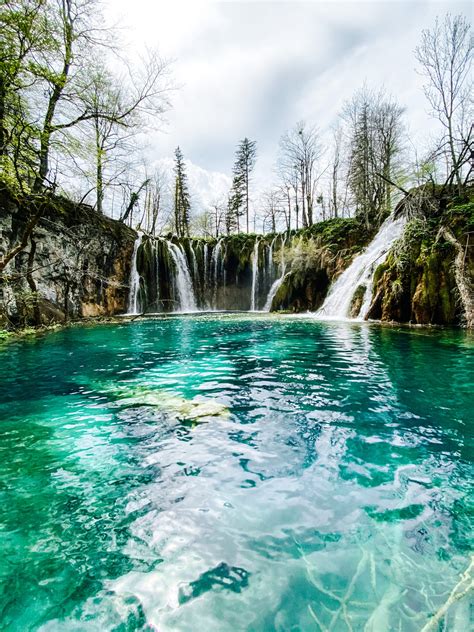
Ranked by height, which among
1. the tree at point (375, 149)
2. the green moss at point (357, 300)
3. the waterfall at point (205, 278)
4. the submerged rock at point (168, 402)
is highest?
the tree at point (375, 149)

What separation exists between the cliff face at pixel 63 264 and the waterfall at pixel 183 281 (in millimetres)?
3414

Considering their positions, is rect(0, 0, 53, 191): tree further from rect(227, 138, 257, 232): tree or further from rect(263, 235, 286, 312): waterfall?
rect(227, 138, 257, 232): tree

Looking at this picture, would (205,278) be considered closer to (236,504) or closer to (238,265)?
A: (238,265)

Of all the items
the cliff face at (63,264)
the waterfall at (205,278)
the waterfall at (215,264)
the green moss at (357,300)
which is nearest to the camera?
the cliff face at (63,264)

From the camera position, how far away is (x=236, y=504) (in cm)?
233

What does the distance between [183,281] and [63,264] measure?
942cm

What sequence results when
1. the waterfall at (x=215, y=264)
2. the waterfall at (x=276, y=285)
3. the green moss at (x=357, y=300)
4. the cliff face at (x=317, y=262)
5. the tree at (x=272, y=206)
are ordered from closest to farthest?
the green moss at (x=357, y=300) < the cliff face at (x=317, y=262) < the waterfall at (x=276, y=285) < the waterfall at (x=215, y=264) < the tree at (x=272, y=206)

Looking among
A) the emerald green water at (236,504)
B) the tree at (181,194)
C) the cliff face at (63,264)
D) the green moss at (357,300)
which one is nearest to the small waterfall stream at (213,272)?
the cliff face at (63,264)

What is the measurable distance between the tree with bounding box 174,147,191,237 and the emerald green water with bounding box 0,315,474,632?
109 feet

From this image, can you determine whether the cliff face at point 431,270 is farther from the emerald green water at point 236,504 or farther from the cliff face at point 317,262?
the emerald green water at point 236,504

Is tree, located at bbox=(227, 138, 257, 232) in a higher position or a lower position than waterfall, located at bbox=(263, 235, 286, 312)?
higher

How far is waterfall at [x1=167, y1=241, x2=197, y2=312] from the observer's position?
24797mm

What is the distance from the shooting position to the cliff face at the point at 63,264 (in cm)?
1220

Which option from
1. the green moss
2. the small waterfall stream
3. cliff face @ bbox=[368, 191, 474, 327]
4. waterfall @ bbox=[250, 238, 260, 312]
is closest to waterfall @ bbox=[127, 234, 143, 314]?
the small waterfall stream
